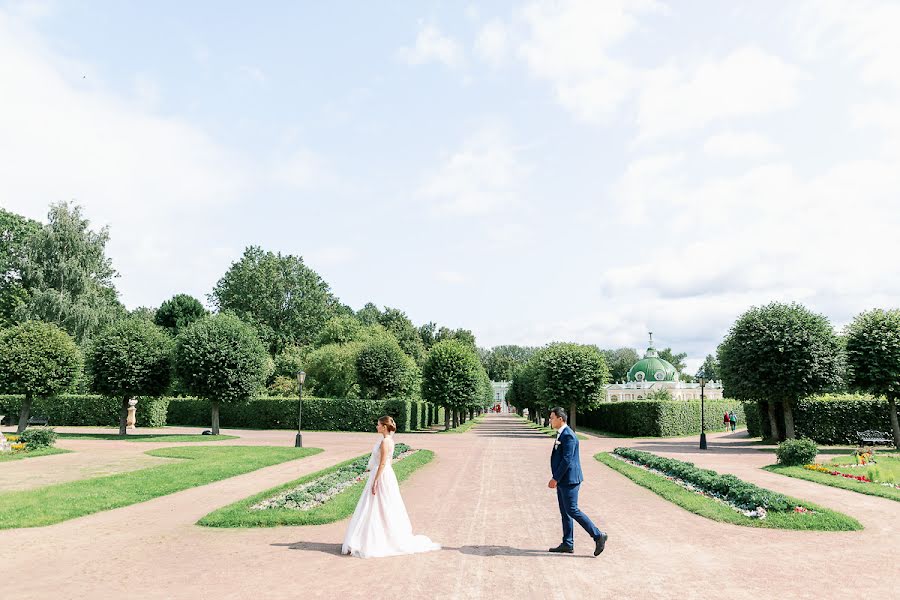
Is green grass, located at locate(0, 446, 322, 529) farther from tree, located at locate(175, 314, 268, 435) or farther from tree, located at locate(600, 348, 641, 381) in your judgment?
tree, located at locate(600, 348, 641, 381)

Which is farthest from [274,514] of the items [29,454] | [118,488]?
[29,454]

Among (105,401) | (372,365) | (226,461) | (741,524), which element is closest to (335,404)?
(372,365)

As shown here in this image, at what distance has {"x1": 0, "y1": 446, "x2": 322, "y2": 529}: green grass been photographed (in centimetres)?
1143

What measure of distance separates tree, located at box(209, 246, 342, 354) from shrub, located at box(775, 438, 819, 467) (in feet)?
202

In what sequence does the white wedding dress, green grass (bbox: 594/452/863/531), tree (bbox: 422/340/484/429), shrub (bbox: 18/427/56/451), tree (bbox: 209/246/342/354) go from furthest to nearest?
tree (bbox: 209/246/342/354) < tree (bbox: 422/340/484/429) < shrub (bbox: 18/427/56/451) < green grass (bbox: 594/452/863/531) < the white wedding dress

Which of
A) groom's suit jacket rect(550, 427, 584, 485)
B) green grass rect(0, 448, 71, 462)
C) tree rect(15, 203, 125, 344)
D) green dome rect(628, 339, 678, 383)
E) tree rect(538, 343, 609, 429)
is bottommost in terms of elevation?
green grass rect(0, 448, 71, 462)

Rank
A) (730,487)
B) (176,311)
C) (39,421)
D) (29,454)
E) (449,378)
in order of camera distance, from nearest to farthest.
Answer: (730,487) < (29,454) < (39,421) < (449,378) < (176,311)

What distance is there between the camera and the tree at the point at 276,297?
245ft

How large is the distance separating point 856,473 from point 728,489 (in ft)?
26.3

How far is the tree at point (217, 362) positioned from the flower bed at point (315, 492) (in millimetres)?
19781

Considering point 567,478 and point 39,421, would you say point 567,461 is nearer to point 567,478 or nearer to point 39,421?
point 567,478

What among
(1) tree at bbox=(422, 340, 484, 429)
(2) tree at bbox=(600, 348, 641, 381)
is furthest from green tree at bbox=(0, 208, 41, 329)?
(2) tree at bbox=(600, 348, 641, 381)

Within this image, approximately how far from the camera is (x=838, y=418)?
33.7 meters

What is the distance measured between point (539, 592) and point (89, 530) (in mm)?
7905
